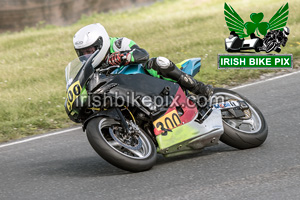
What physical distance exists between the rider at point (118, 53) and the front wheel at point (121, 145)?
615 millimetres

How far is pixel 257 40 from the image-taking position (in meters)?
12.2

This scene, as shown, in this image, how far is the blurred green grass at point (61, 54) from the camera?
8.41 metres

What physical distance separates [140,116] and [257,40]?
7.58 metres

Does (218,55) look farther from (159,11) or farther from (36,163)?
(159,11)

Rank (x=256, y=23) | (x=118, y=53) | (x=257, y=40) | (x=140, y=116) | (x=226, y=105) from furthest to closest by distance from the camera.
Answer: (x=256, y=23) < (x=257, y=40) < (x=226, y=105) < (x=140, y=116) < (x=118, y=53)

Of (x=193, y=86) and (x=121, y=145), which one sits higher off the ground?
(x=193, y=86)

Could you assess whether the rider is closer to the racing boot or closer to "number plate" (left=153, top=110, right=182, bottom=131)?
the racing boot

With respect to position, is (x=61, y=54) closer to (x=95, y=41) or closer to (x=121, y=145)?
(x=95, y=41)

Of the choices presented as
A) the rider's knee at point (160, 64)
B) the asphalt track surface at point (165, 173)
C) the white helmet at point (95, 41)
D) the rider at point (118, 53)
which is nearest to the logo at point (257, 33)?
the asphalt track surface at point (165, 173)

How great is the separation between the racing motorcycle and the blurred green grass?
2.74 m

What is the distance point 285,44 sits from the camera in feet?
38.2

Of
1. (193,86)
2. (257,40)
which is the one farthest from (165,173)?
(257,40)

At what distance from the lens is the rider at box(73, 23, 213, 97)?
200 inches

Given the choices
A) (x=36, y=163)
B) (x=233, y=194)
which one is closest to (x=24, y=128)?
(x=36, y=163)
